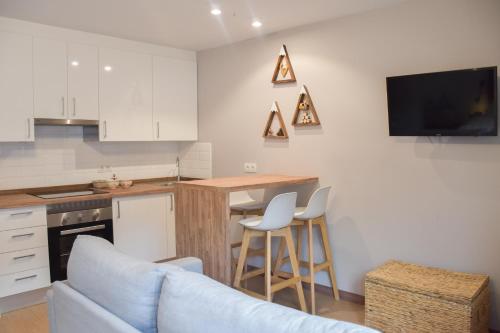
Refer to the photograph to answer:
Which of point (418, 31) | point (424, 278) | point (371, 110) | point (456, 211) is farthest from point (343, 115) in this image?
point (424, 278)

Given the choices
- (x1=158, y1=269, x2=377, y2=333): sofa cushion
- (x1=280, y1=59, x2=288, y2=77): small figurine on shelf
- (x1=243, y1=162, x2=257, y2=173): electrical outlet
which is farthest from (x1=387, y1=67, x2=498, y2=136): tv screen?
(x1=158, y1=269, x2=377, y2=333): sofa cushion

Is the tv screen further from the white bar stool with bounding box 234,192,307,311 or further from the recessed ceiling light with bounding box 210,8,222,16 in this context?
the recessed ceiling light with bounding box 210,8,222,16

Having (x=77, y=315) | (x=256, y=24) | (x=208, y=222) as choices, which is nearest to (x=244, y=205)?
(x=208, y=222)

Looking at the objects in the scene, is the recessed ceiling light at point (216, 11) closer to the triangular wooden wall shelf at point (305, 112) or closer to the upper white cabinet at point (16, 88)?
the triangular wooden wall shelf at point (305, 112)

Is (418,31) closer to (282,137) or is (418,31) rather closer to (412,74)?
(412,74)

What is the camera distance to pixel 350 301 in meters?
3.72

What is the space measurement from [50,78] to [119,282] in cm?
286

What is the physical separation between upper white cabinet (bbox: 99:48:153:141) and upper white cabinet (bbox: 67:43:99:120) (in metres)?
0.06

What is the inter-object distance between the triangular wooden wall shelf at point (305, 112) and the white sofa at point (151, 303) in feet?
6.97

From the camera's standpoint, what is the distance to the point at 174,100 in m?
4.87

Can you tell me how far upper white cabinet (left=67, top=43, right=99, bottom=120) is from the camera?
4027 millimetres

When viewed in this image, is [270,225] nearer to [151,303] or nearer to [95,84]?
[151,303]

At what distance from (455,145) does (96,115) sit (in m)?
3.24

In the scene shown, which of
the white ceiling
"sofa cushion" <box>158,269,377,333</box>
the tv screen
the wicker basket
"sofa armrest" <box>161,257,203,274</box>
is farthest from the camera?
the white ceiling
